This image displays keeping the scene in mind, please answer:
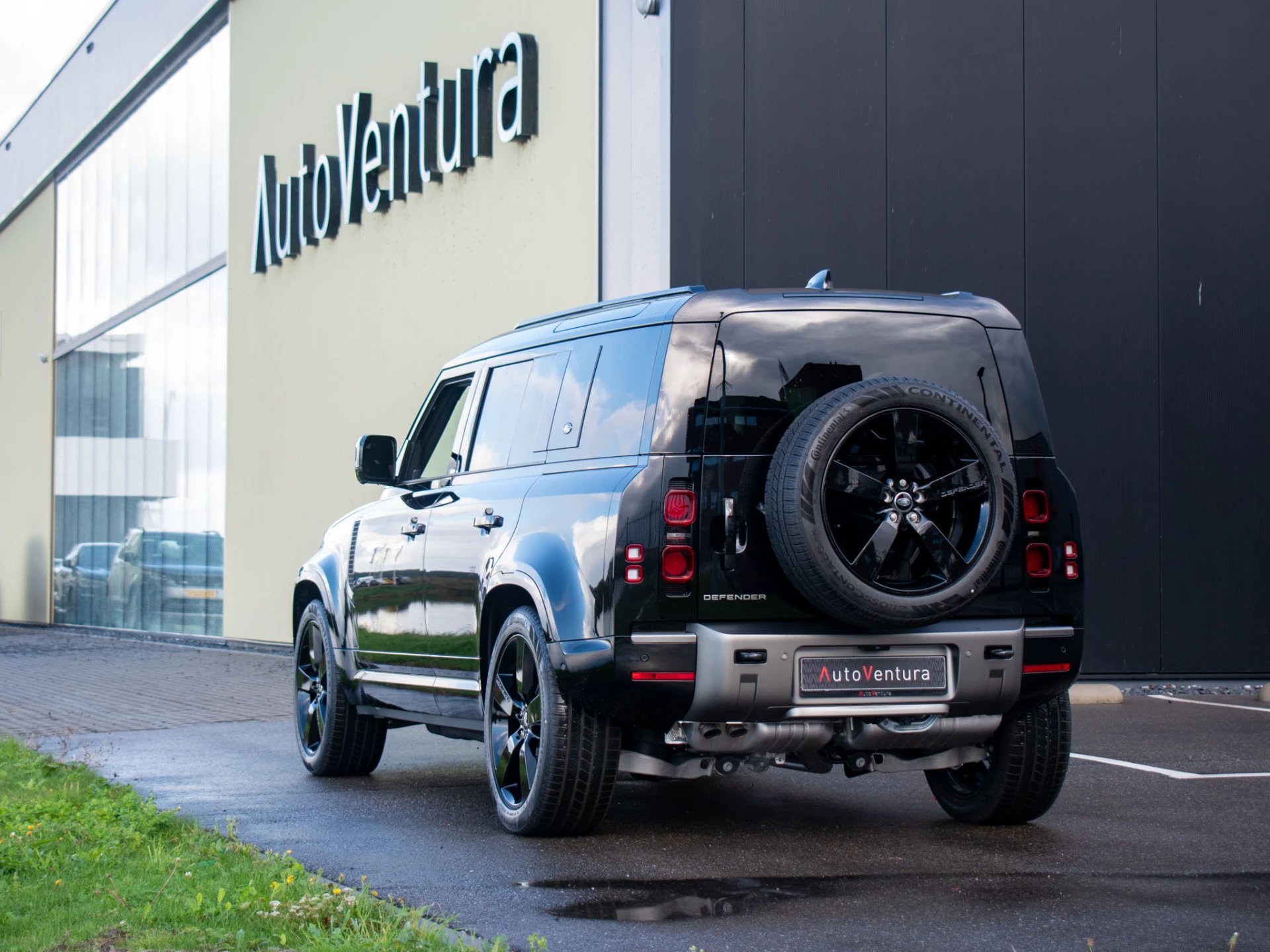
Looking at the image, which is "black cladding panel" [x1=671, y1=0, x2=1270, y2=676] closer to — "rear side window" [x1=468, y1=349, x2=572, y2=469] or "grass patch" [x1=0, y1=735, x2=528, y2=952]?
"rear side window" [x1=468, y1=349, x2=572, y2=469]

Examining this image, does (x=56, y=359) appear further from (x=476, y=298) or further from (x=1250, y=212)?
(x=1250, y=212)

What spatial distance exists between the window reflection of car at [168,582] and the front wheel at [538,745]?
17713mm

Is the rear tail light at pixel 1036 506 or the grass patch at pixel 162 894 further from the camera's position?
the rear tail light at pixel 1036 506

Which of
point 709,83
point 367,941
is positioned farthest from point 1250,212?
point 367,941

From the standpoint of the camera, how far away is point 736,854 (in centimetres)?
593

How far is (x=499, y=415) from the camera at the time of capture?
729cm

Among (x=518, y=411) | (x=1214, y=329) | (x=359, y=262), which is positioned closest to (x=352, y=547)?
(x=518, y=411)

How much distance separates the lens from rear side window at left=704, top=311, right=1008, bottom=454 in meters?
5.94

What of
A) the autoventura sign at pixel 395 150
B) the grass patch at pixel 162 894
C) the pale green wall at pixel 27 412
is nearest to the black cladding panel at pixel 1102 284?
the autoventura sign at pixel 395 150

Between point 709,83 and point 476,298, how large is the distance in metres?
3.92

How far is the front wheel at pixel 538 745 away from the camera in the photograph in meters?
5.96

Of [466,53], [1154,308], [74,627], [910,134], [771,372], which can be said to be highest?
[466,53]

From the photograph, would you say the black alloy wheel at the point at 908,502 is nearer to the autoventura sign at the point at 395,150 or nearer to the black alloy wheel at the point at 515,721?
the black alloy wheel at the point at 515,721

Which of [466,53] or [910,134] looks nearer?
[910,134]
